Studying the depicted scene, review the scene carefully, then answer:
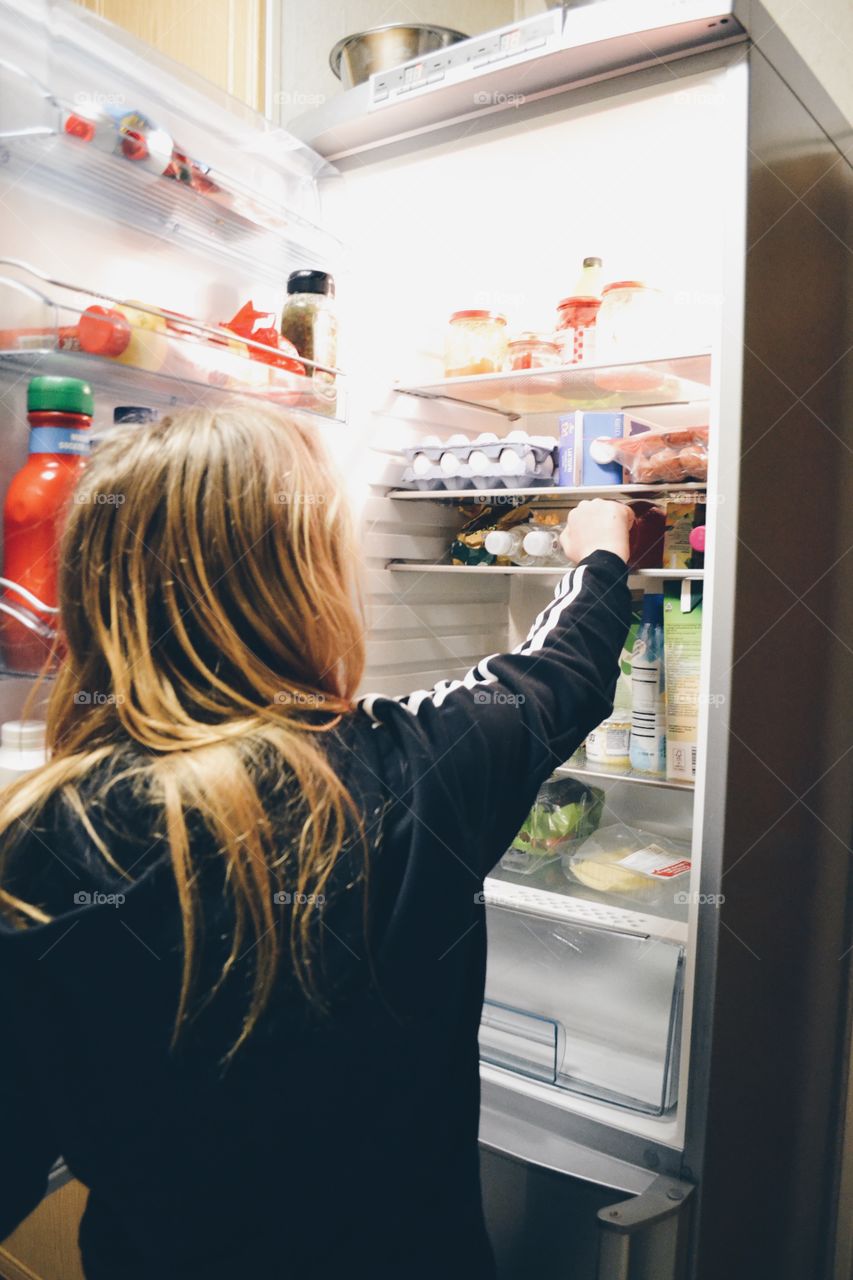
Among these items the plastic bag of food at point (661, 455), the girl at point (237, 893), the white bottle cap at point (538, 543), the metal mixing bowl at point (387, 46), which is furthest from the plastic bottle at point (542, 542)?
the metal mixing bowl at point (387, 46)

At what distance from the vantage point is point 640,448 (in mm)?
1303

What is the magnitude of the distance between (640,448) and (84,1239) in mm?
1105

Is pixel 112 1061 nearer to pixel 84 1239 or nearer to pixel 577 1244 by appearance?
pixel 84 1239

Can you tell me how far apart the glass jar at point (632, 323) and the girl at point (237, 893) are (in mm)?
652

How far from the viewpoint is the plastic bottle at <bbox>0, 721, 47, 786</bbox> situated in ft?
3.45

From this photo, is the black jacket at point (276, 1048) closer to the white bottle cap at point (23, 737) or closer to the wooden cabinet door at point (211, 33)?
the white bottle cap at point (23, 737)

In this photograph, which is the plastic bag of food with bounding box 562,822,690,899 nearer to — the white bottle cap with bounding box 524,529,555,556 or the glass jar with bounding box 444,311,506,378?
the white bottle cap with bounding box 524,529,555,556

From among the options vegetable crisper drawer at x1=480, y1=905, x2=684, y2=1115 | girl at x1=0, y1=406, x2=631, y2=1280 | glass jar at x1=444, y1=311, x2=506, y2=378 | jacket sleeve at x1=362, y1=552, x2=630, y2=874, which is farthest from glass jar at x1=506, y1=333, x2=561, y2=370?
vegetable crisper drawer at x1=480, y1=905, x2=684, y2=1115

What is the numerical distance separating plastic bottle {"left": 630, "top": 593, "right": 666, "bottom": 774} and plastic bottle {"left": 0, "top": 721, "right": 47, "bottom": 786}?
807mm

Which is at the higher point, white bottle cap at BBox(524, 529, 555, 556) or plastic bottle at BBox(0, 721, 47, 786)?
white bottle cap at BBox(524, 529, 555, 556)

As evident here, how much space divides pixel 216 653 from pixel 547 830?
2.84 ft

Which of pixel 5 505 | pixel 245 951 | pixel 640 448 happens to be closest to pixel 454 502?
pixel 640 448

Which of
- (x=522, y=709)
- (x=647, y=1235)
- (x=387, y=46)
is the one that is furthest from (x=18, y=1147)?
(x=387, y=46)

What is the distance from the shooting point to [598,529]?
124 cm
